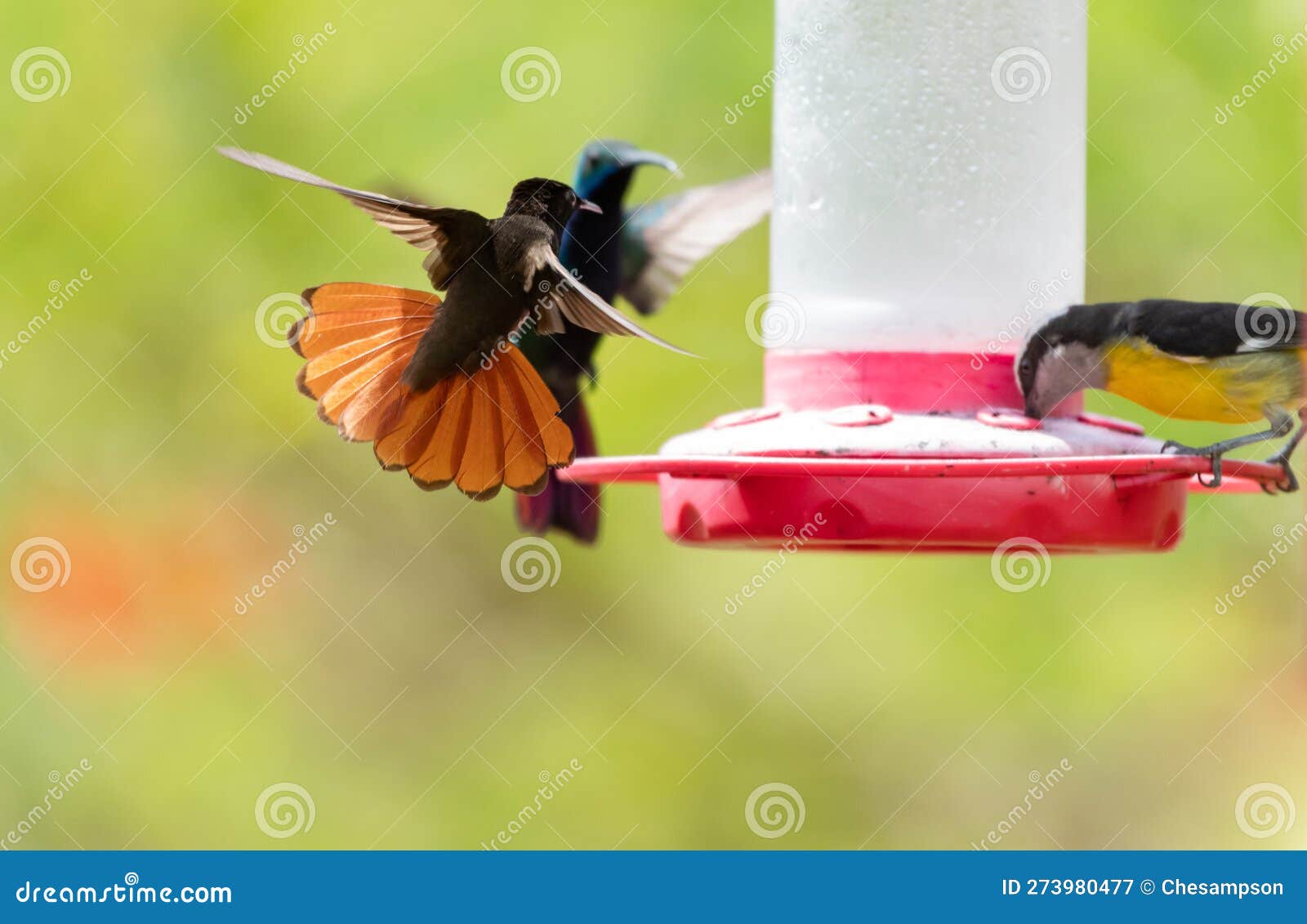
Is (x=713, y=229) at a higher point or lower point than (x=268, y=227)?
higher

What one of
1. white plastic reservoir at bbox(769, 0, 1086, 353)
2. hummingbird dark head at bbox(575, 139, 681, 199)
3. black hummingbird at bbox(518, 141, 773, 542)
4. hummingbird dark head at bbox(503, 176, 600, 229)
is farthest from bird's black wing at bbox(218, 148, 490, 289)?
hummingbird dark head at bbox(575, 139, 681, 199)

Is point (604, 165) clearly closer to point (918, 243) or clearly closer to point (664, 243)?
point (664, 243)

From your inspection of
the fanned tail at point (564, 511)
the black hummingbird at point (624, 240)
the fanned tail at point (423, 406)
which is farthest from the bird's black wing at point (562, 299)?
the fanned tail at point (564, 511)

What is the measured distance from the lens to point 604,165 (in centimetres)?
575

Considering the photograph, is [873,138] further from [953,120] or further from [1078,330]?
[1078,330]

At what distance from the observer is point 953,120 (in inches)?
168

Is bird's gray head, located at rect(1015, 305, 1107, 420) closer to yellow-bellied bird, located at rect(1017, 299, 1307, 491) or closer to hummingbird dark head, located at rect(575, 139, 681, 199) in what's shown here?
yellow-bellied bird, located at rect(1017, 299, 1307, 491)

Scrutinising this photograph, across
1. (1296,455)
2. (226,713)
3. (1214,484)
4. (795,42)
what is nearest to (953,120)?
(795,42)

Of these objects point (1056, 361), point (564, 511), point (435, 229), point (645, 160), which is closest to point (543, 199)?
point (435, 229)

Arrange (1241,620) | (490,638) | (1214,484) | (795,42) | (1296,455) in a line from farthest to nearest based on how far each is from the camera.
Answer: (490,638) → (1241,620) → (1296,455) → (795,42) → (1214,484)

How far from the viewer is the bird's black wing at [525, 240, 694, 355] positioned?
3.01 m

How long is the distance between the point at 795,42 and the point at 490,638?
363 cm

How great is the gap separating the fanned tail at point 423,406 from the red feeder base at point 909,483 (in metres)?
0.20

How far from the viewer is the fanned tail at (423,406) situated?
11.5 ft
